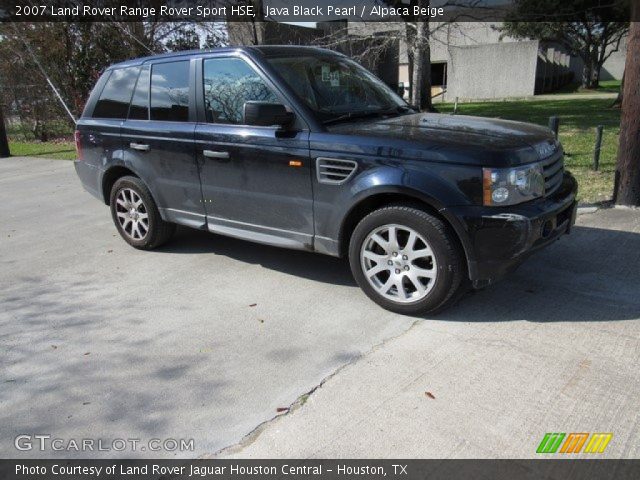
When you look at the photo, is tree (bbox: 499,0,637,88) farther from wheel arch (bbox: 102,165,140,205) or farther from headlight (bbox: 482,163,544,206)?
headlight (bbox: 482,163,544,206)

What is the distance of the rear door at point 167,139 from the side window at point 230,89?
0.66 feet

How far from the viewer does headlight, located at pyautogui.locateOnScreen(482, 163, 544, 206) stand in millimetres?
3371

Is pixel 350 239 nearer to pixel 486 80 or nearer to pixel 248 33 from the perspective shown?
pixel 248 33

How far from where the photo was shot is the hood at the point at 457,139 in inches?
135

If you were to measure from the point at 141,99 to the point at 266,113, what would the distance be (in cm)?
198

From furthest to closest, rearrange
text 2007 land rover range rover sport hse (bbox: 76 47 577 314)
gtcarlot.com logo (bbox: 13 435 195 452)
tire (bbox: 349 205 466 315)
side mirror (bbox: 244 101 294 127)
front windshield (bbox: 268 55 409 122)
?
front windshield (bbox: 268 55 409 122)
side mirror (bbox: 244 101 294 127)
tire (bbox: 349 205 466 315)
text 2007 land rover range rover sport hse (bbox: 76 47 577 314)
gtcarlot.com logo (bbox: 13 435 195 452)

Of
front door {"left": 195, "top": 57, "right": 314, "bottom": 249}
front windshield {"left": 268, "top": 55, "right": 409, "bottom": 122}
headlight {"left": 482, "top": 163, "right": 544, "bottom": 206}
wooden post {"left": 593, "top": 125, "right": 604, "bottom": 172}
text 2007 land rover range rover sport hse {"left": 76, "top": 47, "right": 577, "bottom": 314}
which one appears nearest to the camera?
headlight {"left": 482, "top": 163, "right": 544, "bottom": 206}

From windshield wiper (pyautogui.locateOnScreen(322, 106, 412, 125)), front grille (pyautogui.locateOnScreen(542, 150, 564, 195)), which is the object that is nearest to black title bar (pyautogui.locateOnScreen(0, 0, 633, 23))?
windshield wiper (pyautogui.locateOnScreen(322, 106, 412, 125))

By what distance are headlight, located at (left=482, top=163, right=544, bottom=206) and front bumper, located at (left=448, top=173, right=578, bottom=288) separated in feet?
0.17

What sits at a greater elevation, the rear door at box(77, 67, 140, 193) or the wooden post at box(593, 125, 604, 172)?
the rear door at box(77, 67, 140, 193)

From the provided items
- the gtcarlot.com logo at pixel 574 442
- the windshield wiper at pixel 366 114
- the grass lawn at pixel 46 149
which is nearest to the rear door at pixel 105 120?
the windshield wiper at pixel 366 114

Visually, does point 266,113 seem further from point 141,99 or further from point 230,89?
point 141,99

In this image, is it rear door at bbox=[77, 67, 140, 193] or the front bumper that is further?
rear door at bbox=[77, 67, 140, 193]

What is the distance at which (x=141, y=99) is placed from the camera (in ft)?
17.1
